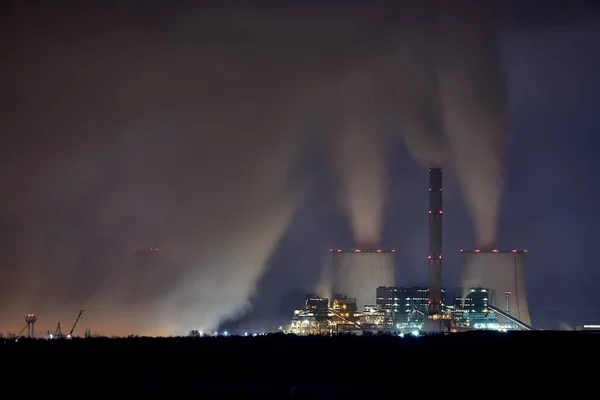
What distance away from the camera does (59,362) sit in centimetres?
2255

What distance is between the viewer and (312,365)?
22.5 meters

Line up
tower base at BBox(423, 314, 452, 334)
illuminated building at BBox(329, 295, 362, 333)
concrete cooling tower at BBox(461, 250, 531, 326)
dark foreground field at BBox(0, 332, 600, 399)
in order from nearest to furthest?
dark foreground field at BBox(0, 332, 600, 399), concrete cooling tower at BBox(461, 250, 531, 326), illuminated building at BBox(329, 295, 362, 333), tower base at BBox(423, 314, 452, 334)

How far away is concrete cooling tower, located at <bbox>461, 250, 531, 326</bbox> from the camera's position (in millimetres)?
64625

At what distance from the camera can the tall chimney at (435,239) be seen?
74.2m

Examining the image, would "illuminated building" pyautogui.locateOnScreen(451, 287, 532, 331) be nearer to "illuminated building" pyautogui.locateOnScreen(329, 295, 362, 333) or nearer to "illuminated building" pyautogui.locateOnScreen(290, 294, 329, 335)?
"illuminated building" pyautogui.locateOnScreen(329, 295, 362, 333)

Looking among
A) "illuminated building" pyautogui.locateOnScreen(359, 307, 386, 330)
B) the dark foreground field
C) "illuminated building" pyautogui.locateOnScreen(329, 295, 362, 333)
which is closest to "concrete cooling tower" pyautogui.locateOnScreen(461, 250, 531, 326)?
"illuminated building" pyautogui.locateOnScreen(359, 307, 386, 330)

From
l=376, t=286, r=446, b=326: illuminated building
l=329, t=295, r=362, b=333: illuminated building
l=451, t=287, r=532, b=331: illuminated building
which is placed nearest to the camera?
l=451, t=287, r=532, b=331: illuminated building

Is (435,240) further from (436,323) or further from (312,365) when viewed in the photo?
(312,365)

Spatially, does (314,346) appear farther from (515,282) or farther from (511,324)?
(511,324)

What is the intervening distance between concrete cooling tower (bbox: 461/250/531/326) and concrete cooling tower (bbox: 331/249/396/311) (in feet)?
18.7

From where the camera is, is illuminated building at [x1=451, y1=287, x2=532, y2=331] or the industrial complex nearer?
the industrial complex


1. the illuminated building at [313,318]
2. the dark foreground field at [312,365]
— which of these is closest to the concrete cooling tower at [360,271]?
the illuminated building at [313,318]

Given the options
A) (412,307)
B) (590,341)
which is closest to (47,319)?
(412,307)

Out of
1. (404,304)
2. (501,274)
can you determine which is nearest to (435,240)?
(404,304)
